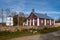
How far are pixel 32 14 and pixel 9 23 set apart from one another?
1039 centimetres

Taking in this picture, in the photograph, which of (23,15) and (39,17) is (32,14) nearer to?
(39,17)

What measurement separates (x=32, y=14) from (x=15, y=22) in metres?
8.79

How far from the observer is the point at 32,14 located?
5775 centimetres

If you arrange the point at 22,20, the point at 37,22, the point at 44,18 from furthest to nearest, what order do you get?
the point at 22,20, the point at 44,18, the point at 37,22

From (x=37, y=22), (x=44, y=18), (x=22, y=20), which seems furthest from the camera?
(x=22, y=20)

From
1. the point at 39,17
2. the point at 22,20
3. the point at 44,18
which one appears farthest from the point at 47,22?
the point at 22,20

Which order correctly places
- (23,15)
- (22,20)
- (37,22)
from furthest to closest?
(23,15) → (22,20) → (37,22)

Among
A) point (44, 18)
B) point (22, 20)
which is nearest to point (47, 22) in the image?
point (44, 18)

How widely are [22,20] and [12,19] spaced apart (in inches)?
245

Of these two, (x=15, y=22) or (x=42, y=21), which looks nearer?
(x=42, y=21)

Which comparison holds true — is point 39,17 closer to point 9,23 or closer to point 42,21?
point 42,21

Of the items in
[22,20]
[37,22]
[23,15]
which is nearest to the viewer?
[37,22]

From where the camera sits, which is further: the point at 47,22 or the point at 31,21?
the point at 47,22

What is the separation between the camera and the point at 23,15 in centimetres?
7325
